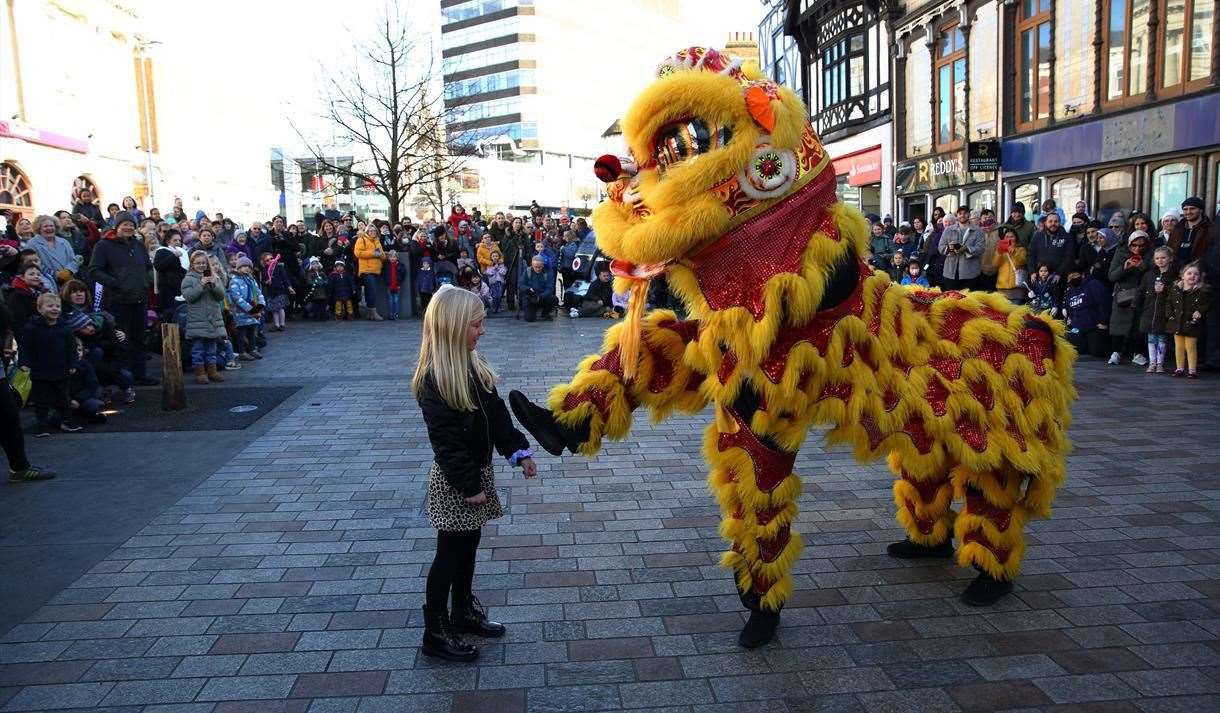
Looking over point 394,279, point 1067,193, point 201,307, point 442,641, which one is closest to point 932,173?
point 1067,193

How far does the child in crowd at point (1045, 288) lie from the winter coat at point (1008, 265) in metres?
0.33

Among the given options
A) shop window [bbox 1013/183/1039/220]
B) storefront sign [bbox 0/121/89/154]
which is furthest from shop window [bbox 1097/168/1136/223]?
storefront sign [bbox 0/121/89/154]

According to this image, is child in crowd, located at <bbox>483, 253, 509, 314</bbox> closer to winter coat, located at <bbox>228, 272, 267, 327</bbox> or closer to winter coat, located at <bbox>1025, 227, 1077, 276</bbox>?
winter coat, located at <bbox>228, 272, 267, 327</bbox>

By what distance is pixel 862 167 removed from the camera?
2500 centimetres

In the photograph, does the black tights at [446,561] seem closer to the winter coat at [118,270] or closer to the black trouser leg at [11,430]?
the black trouser leg at [11,430]

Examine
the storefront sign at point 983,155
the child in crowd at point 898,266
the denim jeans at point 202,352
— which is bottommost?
the denim jeans at point 202,352

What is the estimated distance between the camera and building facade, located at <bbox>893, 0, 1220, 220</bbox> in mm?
12367

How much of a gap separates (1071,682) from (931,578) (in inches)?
40.8

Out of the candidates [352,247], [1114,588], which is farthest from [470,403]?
[352,247]

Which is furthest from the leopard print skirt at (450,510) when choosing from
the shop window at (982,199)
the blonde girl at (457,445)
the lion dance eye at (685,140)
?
the shop window at (982,199)

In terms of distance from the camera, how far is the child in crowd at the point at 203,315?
10.1m

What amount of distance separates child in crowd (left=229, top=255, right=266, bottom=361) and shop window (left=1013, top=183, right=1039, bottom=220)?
13.8 meters

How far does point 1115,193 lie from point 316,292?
14.5 meters

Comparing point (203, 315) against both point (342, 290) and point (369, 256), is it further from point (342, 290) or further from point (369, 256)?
point (342, 290)
